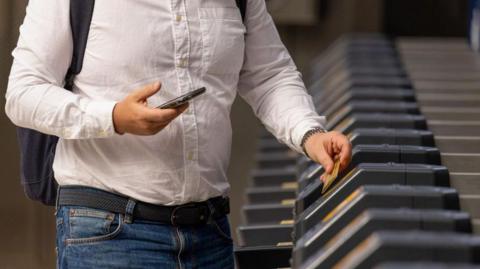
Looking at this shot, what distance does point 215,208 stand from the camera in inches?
102

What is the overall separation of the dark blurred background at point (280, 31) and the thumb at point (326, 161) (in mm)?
4624

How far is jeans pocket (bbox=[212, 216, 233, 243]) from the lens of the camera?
8.57ft

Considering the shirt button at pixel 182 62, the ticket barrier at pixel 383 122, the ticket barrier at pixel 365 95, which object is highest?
the ticket barrier at pixel 365 95

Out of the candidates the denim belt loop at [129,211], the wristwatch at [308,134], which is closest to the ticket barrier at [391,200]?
the wristwatch at [308,134]

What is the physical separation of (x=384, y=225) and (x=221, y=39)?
0.57 meters

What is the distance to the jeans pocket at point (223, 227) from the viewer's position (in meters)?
2.61

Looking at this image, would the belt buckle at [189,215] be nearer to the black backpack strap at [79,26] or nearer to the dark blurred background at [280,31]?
the black backpack strap at [79,26]

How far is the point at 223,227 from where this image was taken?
265cm

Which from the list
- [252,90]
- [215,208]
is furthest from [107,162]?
[252,90]

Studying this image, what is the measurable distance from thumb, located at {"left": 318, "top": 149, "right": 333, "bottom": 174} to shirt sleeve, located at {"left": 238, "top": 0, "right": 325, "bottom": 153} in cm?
16

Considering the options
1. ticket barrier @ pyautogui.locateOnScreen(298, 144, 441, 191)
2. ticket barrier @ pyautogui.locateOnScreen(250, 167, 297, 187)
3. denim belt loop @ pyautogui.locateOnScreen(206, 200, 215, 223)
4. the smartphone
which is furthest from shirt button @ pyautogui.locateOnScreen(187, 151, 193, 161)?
ticket barrier @ pyautogui.locateOnScreen(250, 167, 297, 187)

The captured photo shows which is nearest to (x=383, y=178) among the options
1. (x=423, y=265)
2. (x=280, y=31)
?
(x=423, y=265)

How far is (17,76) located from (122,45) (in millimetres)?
209

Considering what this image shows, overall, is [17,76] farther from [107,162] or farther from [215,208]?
[215,208]
